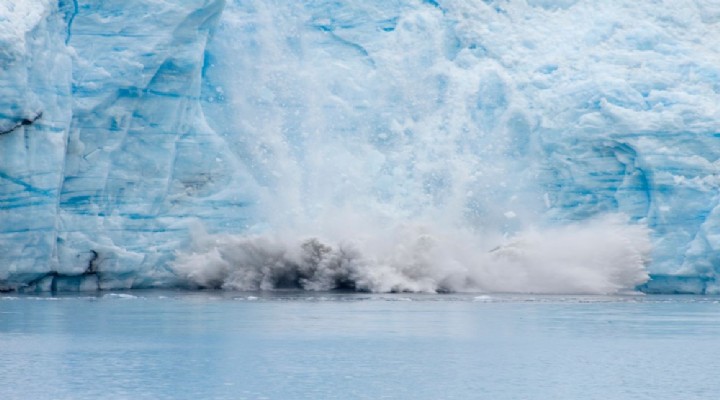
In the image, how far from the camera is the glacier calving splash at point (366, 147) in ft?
60.6

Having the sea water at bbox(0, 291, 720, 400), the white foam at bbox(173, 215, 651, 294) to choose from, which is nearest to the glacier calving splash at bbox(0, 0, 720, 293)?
the white foam at bbox(173, 215, 651, 294)

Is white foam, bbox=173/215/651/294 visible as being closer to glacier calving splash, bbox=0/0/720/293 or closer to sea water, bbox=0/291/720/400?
glacier calving splash, bbox=0/0/720/293

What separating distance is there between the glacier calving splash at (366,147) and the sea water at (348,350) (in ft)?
6.63

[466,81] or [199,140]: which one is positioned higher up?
[466,81]

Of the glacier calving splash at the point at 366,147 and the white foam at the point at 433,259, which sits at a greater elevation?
the glacier calving splash at the point at 366,147

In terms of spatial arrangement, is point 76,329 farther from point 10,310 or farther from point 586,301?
point 586,301

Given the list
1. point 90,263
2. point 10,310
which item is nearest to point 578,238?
point 90,263

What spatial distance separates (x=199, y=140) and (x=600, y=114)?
6326mm

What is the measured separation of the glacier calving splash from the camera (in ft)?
60.6

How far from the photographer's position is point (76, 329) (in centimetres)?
1288

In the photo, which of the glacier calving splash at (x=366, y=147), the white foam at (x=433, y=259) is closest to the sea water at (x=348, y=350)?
the glacier calving splash at (x=366, y=147)

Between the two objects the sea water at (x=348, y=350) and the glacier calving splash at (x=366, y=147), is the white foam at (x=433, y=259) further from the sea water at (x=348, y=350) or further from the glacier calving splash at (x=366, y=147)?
the sea water at (x=348, y=350)

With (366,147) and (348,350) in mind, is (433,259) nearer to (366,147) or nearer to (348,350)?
(366,147)

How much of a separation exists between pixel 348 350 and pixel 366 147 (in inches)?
381
